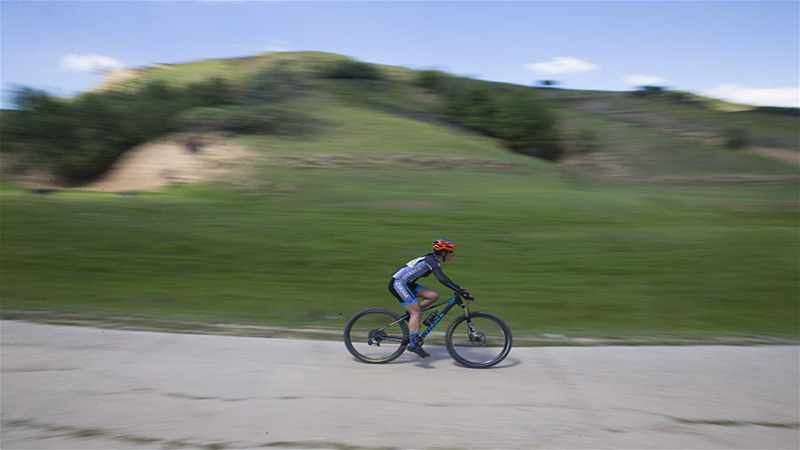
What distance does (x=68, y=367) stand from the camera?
276 inches

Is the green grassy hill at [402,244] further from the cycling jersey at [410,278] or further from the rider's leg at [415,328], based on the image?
the cycling jersey at [410,278]

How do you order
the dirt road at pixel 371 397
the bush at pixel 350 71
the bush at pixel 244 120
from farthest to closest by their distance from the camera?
the bush at pixel 350 71, the bush at pixel 244 120, the dirt road at pixel 371 397

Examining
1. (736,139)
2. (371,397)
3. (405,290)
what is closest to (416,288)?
(405,290)

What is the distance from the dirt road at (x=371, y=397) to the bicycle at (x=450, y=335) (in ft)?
0.53

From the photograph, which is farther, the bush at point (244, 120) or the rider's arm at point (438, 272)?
the bush at point (244, 120)

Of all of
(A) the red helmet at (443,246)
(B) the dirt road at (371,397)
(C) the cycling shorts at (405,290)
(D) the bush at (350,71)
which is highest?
(D) the bush at (350,71)

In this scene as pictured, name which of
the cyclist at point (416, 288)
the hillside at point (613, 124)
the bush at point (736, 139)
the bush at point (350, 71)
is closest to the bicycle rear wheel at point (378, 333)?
the cyclist at point (416, 288)

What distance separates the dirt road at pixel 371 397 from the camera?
540 centimetres

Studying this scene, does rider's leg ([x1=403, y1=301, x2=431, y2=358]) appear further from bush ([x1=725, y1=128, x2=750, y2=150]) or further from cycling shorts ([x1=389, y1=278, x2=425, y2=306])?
bush ([x1=725, y1=128, x2=750, y2=150])

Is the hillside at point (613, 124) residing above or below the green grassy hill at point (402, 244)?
above

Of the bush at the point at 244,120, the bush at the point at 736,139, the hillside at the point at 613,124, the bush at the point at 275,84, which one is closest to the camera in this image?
the bush at the point at 244,120

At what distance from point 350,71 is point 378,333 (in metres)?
43.7

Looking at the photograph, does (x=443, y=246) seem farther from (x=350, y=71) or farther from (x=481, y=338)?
(x=350, y=71)

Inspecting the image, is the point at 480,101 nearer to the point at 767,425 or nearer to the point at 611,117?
the point at 611,117
